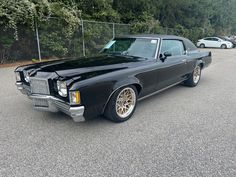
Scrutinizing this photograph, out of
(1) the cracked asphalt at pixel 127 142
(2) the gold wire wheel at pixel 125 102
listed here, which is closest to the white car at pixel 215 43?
(1) the cracked asphalt at pixel 127 142

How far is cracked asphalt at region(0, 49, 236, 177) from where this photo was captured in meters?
2.32

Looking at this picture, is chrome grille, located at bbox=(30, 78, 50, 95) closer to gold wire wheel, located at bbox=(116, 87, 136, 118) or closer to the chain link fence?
gold wire wheel, located at bbox=(116, 87, 136, 118)

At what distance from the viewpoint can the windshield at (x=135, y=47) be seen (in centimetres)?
412

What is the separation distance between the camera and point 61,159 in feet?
8.12

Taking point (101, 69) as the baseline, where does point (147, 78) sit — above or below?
below

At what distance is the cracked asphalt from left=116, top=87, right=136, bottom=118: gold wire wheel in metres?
0.19

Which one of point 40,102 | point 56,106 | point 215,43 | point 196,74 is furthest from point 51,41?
point 215,43

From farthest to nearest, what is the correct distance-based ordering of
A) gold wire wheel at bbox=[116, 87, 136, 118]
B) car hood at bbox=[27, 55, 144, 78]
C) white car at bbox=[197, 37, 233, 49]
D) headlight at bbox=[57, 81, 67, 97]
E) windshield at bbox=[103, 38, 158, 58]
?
white car at bbox=[197, 37, 233, 49], windshield at bbox=[103, 38, 158, 58], gold wire wheel at bbox=[116, 87, 136, 118], car hood at bbox=[27, 55, 144, 78], headlight at bbox=[57, 81, 67, 97]

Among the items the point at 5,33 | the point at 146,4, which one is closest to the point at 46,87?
the point at 5,33

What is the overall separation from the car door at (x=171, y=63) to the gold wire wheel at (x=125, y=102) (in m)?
0.87

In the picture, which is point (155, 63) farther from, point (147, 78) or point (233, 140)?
point (233, 140)

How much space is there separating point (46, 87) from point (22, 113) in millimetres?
1223

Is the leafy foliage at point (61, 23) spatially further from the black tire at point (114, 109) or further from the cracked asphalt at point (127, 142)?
the black tire at point (114, 109)

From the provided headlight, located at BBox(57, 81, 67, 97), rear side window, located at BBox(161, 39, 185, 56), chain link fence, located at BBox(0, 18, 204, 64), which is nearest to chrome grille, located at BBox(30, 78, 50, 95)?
headlight, located at BBox(57, 81, 67, 97)
